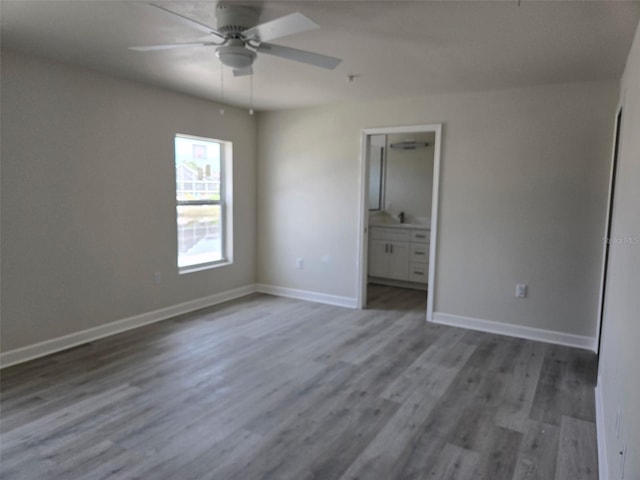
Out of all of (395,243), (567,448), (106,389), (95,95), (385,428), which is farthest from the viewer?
(395,243)

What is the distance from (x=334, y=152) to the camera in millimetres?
5145

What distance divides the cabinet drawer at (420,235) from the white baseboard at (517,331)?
1586 mm

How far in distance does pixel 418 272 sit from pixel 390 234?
0.68 m

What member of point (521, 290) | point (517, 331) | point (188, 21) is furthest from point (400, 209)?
point (188, 21)

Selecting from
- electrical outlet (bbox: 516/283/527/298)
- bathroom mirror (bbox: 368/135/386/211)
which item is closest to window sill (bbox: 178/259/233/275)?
bathroom mirror (bbox: 368/135/386/211)

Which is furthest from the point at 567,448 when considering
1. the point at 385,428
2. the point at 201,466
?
the point at 201,466

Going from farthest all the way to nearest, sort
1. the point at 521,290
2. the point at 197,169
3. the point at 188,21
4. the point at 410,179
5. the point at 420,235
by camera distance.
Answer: the point at 410,179 → the point at 420,235 → the point at 197,169 → the point at 521,290 → the point at 188,21

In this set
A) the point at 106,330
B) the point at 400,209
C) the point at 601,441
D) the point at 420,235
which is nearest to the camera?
the point at 601,441

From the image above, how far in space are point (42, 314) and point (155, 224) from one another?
4.29 ft

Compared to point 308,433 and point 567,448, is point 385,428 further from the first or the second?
point 567,448

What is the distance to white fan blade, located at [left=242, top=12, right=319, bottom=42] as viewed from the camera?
2052mm

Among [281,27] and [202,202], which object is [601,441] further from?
[202,202]

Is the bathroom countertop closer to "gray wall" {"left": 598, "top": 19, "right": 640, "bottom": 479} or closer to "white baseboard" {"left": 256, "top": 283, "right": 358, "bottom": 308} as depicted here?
"white baseboard" {"left": 256, "top": 283, "right": 358, "bottom": 308}

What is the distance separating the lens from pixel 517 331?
417 centimetres
